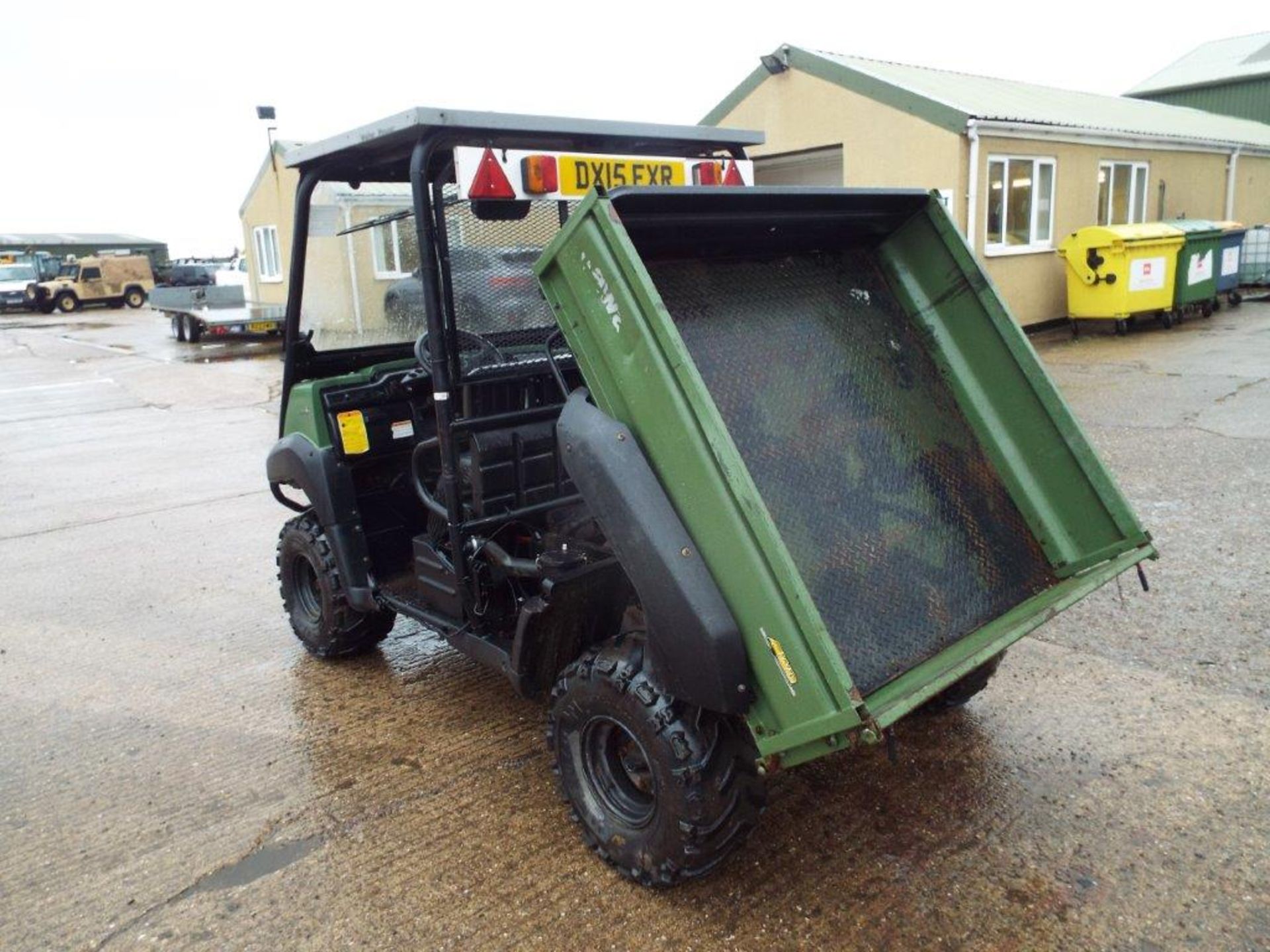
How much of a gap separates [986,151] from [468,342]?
1134cm

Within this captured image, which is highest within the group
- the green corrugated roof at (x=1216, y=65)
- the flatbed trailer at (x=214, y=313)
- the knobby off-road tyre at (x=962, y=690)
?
the green corrugated roof at (x=1216, y=65)

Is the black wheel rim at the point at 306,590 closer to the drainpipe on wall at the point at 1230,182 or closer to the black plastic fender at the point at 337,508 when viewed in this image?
the black plastic fender at the point at 337,508

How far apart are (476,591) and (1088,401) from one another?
308 inches

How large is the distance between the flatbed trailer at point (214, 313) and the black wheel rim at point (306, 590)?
16843 mm

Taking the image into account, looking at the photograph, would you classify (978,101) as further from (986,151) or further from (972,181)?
(972,181)

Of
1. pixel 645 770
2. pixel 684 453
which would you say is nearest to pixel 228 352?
pixel 645 770

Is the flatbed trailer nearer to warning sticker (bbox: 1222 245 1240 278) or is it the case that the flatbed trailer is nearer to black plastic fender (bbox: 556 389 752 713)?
warning sticker (bbox: 1222 245 1240 278)

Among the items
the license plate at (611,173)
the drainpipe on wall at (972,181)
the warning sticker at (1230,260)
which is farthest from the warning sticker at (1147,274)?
the license plate at (611,173)

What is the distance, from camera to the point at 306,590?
178 inches

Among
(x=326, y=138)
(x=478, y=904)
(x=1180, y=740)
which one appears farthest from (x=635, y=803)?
(x=326, y=138)

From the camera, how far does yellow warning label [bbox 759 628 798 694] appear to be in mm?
2240

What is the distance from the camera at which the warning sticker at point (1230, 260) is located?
15.0 meters

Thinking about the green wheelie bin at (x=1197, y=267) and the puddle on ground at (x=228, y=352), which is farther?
the puddle on ground at (x=228, y=352)

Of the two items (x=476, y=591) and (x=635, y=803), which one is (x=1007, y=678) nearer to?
(x=635, y=803)
